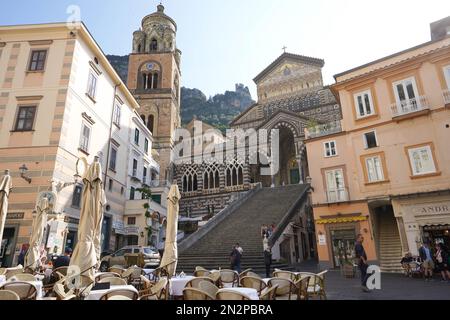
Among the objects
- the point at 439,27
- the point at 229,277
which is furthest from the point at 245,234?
the point at 439,27

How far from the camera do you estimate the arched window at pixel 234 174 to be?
35.4 metres

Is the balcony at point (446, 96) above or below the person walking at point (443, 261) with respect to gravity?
above

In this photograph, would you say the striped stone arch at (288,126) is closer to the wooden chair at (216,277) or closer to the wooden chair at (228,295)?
the wooden chair at (216,277)

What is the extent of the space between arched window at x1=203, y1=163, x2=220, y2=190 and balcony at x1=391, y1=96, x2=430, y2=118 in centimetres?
2336

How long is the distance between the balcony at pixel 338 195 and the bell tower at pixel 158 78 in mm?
24594

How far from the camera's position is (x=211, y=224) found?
21.4m

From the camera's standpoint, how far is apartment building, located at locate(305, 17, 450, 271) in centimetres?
1441

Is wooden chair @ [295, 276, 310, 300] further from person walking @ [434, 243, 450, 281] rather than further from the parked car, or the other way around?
the parked car

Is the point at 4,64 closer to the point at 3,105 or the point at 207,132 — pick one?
the point at 3,105

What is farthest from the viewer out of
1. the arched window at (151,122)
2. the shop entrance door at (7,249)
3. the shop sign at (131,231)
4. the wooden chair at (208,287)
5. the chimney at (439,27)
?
the arched window at (151,122)

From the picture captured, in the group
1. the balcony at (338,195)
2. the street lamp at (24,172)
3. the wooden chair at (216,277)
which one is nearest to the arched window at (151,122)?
the street lamp at (24,172)

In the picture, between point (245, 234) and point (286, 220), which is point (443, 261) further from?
point (245, 234)

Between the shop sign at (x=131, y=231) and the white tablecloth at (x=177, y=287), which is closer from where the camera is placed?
the white tablecloth at (x=177, y=287)
